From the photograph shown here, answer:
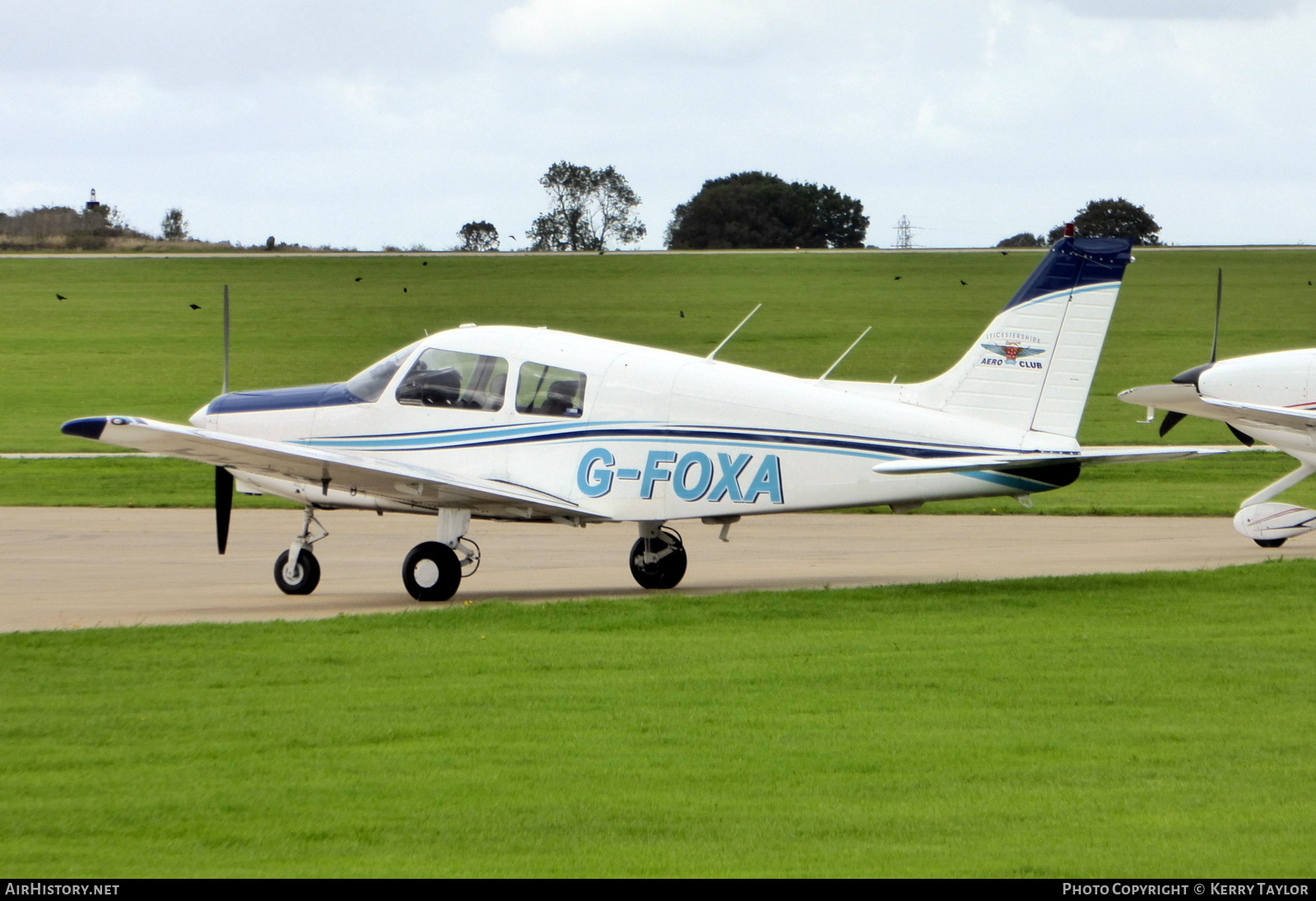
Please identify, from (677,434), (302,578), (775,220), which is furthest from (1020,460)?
(775,220)

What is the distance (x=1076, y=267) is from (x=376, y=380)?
21.5 feet

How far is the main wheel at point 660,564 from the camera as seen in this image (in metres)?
15.3

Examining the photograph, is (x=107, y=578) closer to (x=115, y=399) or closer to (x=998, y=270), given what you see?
(x=115, y=399)

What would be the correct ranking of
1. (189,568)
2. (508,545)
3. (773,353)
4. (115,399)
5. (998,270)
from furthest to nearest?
1. (998,270)
2. (773,353)
3. (115,399)
4. (508,545)
5. (189,568)

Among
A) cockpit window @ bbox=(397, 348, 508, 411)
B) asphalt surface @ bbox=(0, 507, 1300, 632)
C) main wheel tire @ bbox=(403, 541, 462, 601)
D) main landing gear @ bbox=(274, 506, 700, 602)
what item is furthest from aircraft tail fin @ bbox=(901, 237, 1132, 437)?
main wheel tire @ bbox=(403, 541, 462, 601)

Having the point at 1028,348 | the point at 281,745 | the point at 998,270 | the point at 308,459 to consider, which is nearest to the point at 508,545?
the point at 308,459

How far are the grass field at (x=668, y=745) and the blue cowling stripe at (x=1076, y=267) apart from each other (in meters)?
3.10

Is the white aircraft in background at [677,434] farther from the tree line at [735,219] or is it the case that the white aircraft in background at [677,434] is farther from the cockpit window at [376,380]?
the tree line at [735,219]

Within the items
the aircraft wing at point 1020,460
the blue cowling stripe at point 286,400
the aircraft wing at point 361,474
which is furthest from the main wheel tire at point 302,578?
the aircraft wing at point 1020,460

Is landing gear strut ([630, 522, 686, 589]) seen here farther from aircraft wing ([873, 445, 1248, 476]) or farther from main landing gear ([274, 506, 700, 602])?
aircraft wing ([873, 445, 1248, 476])

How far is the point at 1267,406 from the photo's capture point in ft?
58.2

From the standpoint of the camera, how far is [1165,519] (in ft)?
72.3

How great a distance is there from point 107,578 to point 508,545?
16.8ft

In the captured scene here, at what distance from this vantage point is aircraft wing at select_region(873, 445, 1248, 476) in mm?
13422
